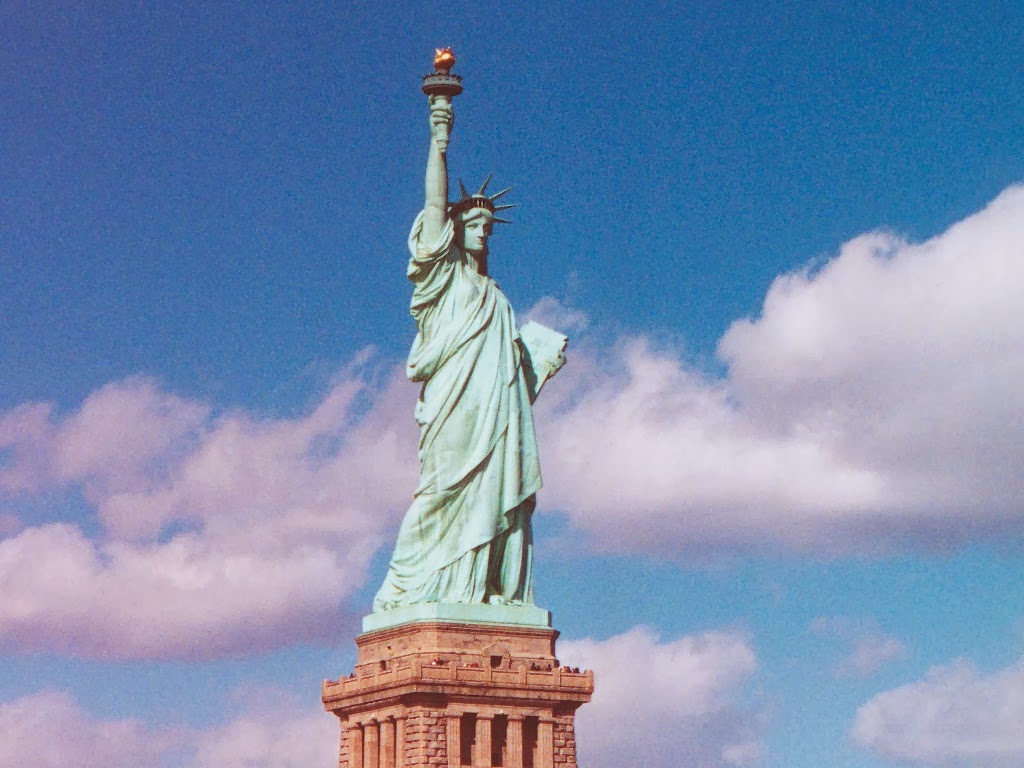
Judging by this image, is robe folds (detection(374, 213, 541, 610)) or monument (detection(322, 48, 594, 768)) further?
robe folds (detection(374, 213, 541, 610))

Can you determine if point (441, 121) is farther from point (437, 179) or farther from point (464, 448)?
point (464, 448)

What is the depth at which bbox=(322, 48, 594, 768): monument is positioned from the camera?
6612 centimetres

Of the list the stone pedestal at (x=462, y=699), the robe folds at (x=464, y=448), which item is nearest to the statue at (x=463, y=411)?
the robe folds at (x=464, y=448)

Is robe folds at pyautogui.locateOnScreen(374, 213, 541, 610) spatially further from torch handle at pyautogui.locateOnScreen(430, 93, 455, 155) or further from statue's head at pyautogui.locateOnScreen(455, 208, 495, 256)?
torch handle at pyautogui.locateOnScreen(430, 93, 455, 155)

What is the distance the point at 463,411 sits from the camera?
69000 mm

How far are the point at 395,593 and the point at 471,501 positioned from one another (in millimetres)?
3292

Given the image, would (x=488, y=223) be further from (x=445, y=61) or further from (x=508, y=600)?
(x=508, y=600)

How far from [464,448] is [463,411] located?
1035mm

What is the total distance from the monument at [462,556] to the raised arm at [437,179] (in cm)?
4

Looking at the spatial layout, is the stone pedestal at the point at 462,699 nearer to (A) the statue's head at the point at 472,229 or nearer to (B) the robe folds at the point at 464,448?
(B) the robe folds at the point at 464,448

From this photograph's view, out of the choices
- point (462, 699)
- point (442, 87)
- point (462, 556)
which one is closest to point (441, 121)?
point (442, 87)

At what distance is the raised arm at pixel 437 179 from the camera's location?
69.4m

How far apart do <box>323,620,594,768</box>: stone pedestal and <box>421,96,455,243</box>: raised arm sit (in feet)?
36.4

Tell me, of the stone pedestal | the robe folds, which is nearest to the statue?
the robe folds
